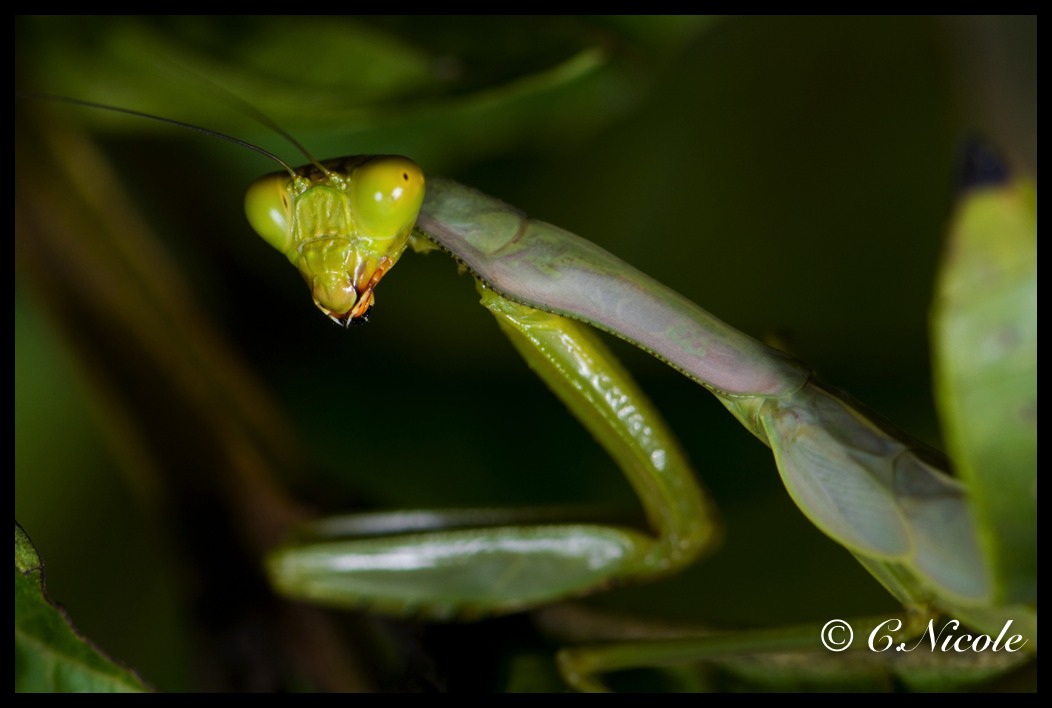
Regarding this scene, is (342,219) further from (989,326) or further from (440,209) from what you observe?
(989,326)

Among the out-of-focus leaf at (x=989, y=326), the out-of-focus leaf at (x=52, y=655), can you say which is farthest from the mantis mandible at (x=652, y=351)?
the out-of-focus leaf at (x=52, y=655)

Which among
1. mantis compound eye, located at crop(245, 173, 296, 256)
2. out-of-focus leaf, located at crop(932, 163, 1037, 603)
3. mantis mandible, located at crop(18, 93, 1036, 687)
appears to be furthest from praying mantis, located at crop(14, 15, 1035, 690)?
out-of-focus leaf, located at crop(932, 163, 1037, 603)

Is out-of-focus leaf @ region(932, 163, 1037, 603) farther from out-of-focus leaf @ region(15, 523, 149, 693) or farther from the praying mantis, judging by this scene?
out-of-focus leaf @ region(15, 523, 149, 693)

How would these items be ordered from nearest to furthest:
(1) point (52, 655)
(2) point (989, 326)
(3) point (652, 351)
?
1. (2) point (989, 326)
2. (1) point (52, 655)
3. (3) point (652, 351)

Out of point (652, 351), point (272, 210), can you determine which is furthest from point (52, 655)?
point (652, 351)

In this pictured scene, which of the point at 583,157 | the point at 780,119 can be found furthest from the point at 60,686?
the point at 780,119

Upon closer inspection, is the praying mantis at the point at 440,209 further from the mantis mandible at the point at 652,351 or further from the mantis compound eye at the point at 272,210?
the mantis compound eye at the point at 272,210
